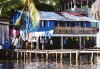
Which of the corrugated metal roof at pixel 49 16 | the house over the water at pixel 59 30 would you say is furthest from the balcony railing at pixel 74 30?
the corrugated metal roof at pixel 49 16

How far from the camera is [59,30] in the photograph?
64.8 m

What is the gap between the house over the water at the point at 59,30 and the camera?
62.9 m

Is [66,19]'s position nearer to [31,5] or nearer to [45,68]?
[31,5]

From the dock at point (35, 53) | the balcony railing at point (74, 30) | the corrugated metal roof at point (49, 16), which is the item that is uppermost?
the corrugated metal roof at point (49, 16)

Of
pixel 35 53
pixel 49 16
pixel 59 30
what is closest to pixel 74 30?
pixel 59 30

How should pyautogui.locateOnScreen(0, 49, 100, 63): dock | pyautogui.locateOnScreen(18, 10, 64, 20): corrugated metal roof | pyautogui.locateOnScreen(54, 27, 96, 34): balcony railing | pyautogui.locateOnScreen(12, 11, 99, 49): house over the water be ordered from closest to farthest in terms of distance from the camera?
pyautogui.locateOnScreen(0, 49, 100, 63): dock → pyautogui.locateOnScreen(12, 11, 99, 49): house over the water → pyautogui.locateOnScreen(54, 27, 96, 34): balcony railing → pyautogui.locateOnScreen(18, 10, 64, 20): corrugated metal roof

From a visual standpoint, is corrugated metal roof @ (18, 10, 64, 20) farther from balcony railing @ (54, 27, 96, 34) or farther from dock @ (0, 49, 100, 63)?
dock @ (0, 49, 100, 63)

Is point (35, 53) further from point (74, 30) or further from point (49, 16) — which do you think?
point (49, 16)

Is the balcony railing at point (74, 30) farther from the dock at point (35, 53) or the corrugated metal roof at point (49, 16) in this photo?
the dock at point (35, 53)

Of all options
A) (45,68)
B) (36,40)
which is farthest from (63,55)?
(45,68)

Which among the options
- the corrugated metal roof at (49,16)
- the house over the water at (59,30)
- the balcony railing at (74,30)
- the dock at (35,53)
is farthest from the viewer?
the corrugated metal roof at (49,16)

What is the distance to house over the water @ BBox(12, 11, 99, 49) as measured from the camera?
62.9 metres

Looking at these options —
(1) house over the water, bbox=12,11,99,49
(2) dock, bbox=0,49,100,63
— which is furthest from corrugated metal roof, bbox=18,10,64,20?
(2) dock, bbox=0,49,100,63

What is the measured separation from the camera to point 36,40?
62281 millimetres
